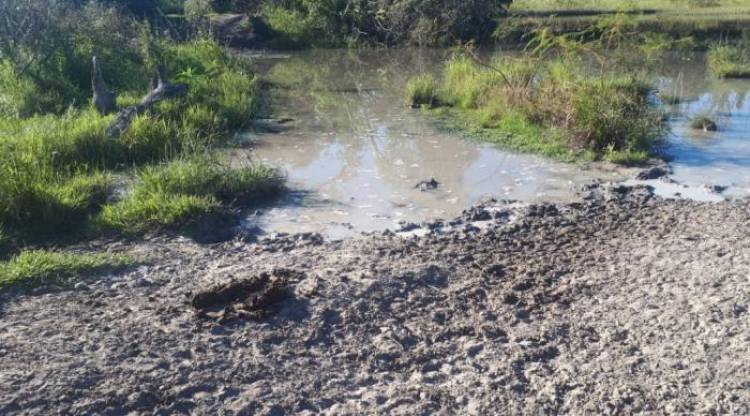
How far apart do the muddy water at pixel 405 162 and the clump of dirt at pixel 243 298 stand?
1.84 m

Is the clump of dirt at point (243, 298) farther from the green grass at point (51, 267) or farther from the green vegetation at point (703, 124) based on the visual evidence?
the green vegetation at point (703, 124)

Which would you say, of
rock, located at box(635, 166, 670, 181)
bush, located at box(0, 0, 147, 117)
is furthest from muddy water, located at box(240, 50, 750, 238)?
bush, located at box(0, 0, 147, 117)

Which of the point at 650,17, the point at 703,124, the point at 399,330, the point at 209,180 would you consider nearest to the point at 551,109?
the point at 703,124

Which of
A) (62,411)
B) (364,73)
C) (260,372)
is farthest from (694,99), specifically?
(62,411)

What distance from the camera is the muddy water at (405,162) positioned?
7562mm

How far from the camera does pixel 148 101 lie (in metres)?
10.1

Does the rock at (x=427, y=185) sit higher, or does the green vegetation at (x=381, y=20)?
the green vegetation at (x=381, y=20)

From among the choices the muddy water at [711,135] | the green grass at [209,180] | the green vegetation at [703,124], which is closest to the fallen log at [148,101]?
the green grass at [209,180]

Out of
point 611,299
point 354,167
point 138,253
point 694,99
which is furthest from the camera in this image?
point 694,99

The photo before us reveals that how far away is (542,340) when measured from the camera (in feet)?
15.1

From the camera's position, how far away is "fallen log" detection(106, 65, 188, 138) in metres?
9.24

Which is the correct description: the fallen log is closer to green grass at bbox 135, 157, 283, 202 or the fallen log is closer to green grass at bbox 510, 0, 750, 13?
green grass at bbox 135, 157, 283, 202

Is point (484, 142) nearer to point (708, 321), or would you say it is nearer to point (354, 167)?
point (354, 167)

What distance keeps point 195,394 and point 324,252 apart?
90.9 inches
